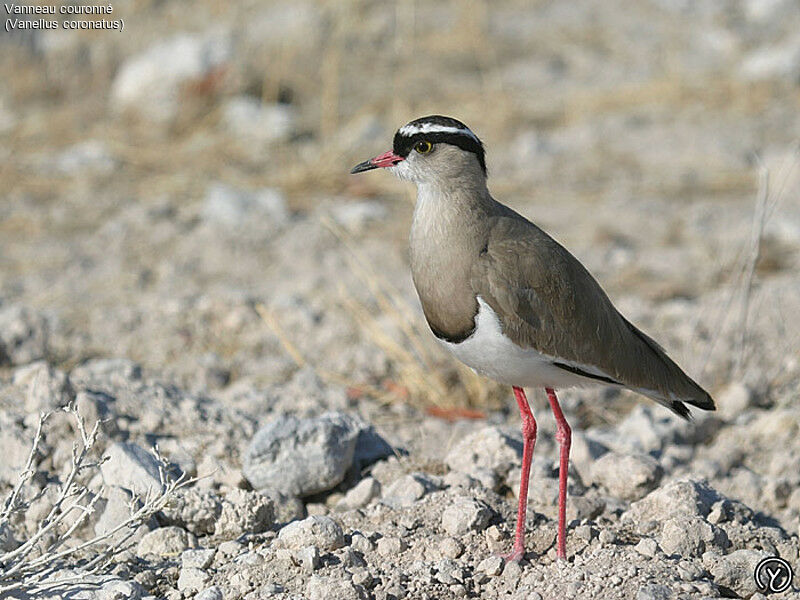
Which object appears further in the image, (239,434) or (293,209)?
(293,209)

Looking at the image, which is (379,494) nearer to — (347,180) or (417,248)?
(417,248)

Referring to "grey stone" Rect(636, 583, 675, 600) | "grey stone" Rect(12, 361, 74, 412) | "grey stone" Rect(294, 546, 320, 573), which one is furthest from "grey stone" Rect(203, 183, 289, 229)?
"grey stone" Rect(636, 583, 675, 600)

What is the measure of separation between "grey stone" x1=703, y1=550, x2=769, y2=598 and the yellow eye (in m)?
1.43

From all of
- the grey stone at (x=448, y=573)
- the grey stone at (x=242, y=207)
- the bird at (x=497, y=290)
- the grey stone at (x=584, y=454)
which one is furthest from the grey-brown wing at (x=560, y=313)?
the grey stone at (x=242, y=207)

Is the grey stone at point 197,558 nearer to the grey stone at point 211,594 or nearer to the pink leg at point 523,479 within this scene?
the grey stone at point 211,594

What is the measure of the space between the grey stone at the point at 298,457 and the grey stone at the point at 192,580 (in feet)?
1.97

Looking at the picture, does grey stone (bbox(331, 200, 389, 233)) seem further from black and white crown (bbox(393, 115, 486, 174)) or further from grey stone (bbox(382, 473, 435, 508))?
black and white crown (bbox(393, 115, 486, 174))

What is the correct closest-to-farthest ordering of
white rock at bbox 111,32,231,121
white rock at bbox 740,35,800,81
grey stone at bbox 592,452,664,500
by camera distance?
grey stone at bbox 592,452,664,500, white rock at bbox 111,32,231,121, white rock at bbox 740,35,800,81

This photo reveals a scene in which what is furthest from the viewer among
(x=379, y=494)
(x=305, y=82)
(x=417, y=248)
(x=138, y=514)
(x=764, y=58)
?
(x=764, y=58)

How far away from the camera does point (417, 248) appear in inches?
131

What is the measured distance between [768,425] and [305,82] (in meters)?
5.46

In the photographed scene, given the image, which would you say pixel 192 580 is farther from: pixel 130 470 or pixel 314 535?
pixel 130 470

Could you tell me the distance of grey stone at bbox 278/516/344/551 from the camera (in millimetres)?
3227

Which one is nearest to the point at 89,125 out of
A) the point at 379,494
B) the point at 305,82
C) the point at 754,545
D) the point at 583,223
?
the point at 305,82
